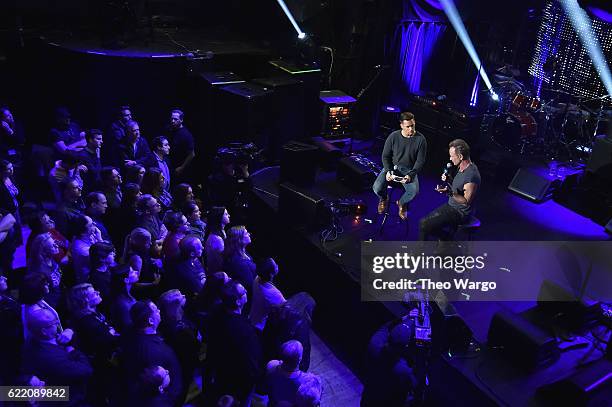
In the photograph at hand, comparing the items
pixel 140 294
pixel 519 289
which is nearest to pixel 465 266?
pixel 519 289

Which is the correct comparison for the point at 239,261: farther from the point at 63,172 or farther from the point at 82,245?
the point at 63,172

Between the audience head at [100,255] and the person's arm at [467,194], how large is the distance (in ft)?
10.3

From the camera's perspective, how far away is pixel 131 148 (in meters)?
6.52

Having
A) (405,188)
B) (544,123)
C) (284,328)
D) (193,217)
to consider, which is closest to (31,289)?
(284,328)

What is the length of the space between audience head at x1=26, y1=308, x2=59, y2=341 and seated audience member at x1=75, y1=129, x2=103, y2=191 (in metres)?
2.48

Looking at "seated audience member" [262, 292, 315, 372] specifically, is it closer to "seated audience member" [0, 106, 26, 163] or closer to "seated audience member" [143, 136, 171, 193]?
"seated audience member" [143, 136, 171, 193]

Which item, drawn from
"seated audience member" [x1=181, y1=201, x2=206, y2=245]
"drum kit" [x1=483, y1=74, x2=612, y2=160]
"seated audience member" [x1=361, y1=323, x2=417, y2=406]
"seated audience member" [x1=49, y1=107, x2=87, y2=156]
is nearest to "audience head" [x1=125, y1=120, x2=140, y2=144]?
"seated audience member" [x1=49, y1=107, x2=87, y2=156]

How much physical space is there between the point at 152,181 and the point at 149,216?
0.65 m

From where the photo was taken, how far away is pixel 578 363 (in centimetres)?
463

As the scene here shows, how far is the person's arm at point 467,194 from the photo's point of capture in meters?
5.18

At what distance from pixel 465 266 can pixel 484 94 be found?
547 centimetres

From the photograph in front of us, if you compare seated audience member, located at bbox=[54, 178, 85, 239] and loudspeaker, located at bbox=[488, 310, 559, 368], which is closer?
loudspeaker, located at bbox=[488, 310, 559, 368]

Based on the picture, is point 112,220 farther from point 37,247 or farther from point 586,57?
point 586,57

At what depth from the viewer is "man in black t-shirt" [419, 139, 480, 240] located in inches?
204
